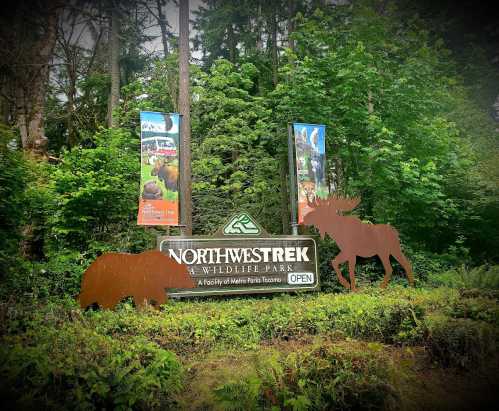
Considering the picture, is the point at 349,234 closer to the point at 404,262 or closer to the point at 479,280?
the point at 404,262

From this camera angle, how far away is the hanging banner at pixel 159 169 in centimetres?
1009

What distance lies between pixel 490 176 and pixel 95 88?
16.5 m

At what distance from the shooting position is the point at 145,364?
5.16 metres

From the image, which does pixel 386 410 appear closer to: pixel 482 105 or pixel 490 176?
pixel 490 176

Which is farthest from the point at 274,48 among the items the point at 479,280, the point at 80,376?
the point at 80,376

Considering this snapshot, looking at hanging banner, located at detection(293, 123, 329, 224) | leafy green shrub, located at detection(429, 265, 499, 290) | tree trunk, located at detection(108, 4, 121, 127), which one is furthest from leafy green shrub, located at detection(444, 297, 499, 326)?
tree trunk, located at detection(108, 4, 121, 127)

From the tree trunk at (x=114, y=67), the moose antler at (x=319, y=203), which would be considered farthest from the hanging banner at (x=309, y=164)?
the tree trunk at (x=114, y=67)

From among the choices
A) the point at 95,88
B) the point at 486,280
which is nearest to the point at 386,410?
the point at 486,280

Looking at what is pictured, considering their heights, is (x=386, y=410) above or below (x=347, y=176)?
below

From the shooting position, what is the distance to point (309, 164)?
38.7ft

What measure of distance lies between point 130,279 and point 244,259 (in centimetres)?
299

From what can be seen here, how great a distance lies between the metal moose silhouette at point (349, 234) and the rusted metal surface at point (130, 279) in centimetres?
389

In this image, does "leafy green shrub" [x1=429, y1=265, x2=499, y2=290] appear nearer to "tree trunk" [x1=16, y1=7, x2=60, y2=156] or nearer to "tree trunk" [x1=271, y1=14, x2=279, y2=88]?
"tree trunk" [x1=16, y1=7, x2=60, y2=156]

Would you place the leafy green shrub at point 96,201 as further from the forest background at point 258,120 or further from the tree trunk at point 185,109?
the tree trunk at point 185,109
